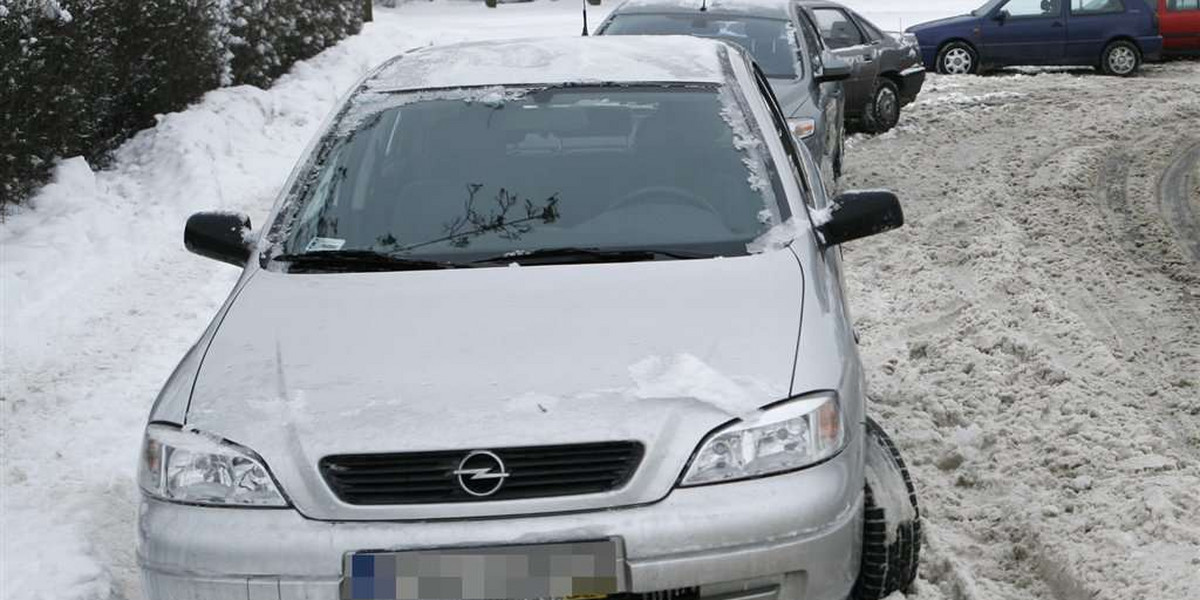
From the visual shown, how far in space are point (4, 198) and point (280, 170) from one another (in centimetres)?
327

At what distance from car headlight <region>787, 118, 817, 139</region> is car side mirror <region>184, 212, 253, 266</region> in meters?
4.97

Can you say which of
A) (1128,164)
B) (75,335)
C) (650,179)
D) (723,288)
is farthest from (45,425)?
(1128,164)

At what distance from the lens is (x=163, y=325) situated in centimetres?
788

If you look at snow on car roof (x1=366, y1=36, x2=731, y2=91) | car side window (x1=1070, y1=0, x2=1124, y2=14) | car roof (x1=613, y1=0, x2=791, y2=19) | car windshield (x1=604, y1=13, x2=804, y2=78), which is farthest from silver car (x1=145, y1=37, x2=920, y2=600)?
car side window (x1=1070, y1=0, x2=1124, y2=14)

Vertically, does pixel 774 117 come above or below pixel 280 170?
above

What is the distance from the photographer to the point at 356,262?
426 centimetres

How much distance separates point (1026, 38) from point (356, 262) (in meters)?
18.1

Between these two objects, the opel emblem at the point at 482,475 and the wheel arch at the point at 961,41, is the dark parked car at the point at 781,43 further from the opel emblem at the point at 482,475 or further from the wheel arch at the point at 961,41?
the wheel arch at the point at 961,41

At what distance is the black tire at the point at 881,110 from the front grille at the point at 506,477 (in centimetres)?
1145

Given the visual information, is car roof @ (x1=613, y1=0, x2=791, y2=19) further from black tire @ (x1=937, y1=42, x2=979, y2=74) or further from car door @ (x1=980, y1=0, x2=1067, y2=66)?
car door @ (x1=980, y1=0, x2=1067, y2=66)

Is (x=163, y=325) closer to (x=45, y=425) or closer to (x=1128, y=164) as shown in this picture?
(x=45, y=425)

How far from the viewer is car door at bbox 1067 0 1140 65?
20625 millimetres

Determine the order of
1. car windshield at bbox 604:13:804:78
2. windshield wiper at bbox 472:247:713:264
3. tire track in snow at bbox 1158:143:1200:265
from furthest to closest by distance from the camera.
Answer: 1. car windshield at bbox 604:13:804:78
2. tire track in snow at bbox 1158:143:1200:265
3. windshield wiper at bbox 472:247:713:264

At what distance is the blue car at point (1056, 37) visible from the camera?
20.6 m
